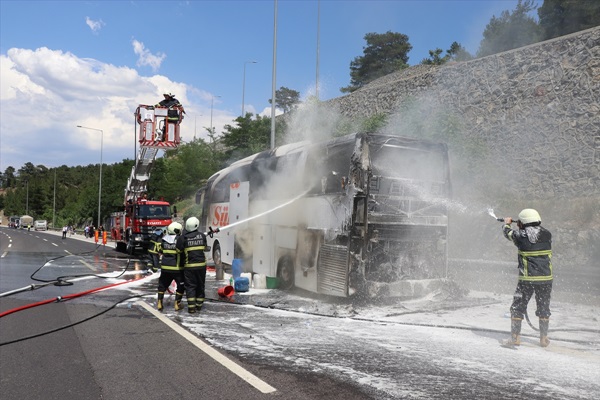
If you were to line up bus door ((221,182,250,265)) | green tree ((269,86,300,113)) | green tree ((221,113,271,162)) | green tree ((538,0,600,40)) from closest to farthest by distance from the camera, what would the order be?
1. bus door ((221,182,250,265))
2. green tree ((538,0,600,40))
3. green tree ((221,113,271,162))
4. green tree ((269,86,300,113))

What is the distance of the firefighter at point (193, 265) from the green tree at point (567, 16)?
92.6 feet

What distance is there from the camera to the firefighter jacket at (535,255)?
5.92 meters

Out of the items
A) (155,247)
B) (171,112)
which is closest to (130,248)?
(171,112)

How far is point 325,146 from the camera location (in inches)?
364

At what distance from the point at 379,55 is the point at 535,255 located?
185 ft

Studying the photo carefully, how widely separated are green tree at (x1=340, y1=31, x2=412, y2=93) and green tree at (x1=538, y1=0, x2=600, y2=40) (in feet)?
86.9

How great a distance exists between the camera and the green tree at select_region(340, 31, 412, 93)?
5775 centimetres

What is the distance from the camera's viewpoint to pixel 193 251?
8.28 meters

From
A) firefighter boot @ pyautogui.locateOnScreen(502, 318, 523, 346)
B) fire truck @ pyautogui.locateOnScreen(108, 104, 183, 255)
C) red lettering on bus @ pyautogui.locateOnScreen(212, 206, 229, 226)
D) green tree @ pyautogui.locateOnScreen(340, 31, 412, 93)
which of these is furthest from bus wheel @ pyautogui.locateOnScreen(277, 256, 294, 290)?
green tree @ pyautogui.locateOnScreen(340, 31, 412, 93)

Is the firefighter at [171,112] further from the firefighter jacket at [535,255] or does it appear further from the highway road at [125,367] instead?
the firefighter jacket at [535,255]

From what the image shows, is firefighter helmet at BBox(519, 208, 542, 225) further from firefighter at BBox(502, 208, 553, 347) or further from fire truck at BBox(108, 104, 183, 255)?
fire truck at BBox(108, 104, 183, 255)

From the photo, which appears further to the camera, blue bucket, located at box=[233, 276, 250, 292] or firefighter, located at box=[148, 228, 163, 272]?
blue bucket, located at box=[233, 276, 250, 292]

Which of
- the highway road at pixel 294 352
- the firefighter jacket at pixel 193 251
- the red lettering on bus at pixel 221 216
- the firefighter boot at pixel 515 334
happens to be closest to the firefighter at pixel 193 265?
the firefighter jacket at pixel 193 251

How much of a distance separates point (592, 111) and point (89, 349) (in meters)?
17.6
